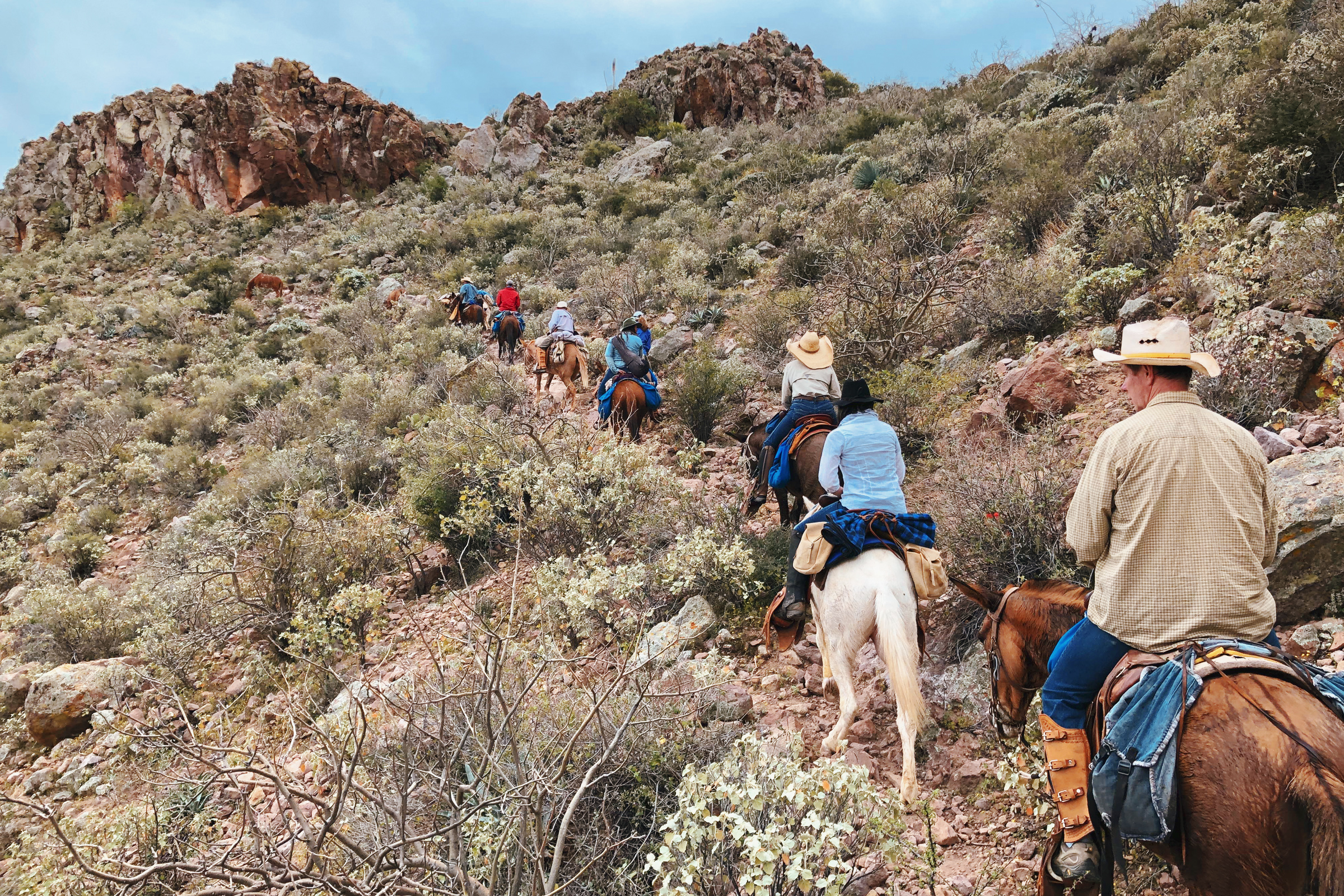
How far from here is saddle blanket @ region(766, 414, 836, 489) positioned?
535 centimetres

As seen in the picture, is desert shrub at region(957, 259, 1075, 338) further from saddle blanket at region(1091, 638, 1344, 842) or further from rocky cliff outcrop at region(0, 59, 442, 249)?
rocky cliff outcrop at region(0, 59, 442, 249)

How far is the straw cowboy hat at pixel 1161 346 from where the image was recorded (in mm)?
2062

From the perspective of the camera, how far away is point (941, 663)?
399 cm

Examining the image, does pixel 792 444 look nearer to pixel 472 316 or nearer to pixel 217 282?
pixel 472 316

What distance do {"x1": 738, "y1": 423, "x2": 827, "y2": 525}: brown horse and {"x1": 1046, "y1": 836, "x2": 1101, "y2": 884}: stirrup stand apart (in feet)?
8.38

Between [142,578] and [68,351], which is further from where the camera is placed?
[68,351]

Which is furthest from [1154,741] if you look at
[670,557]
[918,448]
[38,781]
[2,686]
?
[2,686]

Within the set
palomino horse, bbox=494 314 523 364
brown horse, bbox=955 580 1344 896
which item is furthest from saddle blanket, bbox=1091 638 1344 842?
palomino horse, bbox=494 314 523 364

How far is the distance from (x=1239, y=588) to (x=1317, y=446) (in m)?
3.20

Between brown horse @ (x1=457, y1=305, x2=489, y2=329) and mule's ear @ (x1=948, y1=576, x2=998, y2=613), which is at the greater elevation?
brown horse @ (x1=457, y1=305, x2=489, y2=329)

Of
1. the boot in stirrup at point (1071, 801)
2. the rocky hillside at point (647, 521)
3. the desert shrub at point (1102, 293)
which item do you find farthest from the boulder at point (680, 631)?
the desert shrub at point (1102, 293)

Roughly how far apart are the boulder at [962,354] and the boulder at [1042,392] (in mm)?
1525

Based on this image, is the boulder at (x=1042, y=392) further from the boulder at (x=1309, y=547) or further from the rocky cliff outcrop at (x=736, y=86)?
the rocky cliff outcrop at (x=736, y=86)

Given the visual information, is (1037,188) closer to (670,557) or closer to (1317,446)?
(1317,446)
